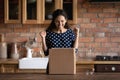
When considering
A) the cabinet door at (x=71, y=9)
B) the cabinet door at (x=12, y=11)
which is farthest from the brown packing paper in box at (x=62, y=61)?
the cabinet door at (x=12, y=11)

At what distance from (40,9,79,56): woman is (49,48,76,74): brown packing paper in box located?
40 centimetres

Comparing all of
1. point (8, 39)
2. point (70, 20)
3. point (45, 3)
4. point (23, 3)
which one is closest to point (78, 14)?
point (70, 20)

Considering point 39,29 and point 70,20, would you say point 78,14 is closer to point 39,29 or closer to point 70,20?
point 70,20

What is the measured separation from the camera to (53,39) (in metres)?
2.87

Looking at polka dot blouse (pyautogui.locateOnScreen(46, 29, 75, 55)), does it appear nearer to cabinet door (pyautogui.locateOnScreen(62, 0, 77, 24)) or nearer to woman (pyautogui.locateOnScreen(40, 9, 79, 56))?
woman (pyautogui.locateOnScreen(40, 9, 79, 56))

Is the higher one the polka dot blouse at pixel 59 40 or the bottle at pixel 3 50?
the polka dot blouse at pixel 59 40

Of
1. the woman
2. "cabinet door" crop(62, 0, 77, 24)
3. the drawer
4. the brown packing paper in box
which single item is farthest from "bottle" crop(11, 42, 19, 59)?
the brown packing paper in box

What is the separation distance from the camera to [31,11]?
169 inches

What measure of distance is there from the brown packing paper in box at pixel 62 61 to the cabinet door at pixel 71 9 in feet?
5.92

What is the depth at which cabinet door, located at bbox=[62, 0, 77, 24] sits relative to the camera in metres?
4.22

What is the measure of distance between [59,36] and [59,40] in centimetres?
4

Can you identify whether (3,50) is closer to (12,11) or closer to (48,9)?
(12,11)

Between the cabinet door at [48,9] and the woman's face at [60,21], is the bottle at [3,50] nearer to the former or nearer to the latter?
the cabinet door at [48,9]

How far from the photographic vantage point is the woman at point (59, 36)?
112 inches
